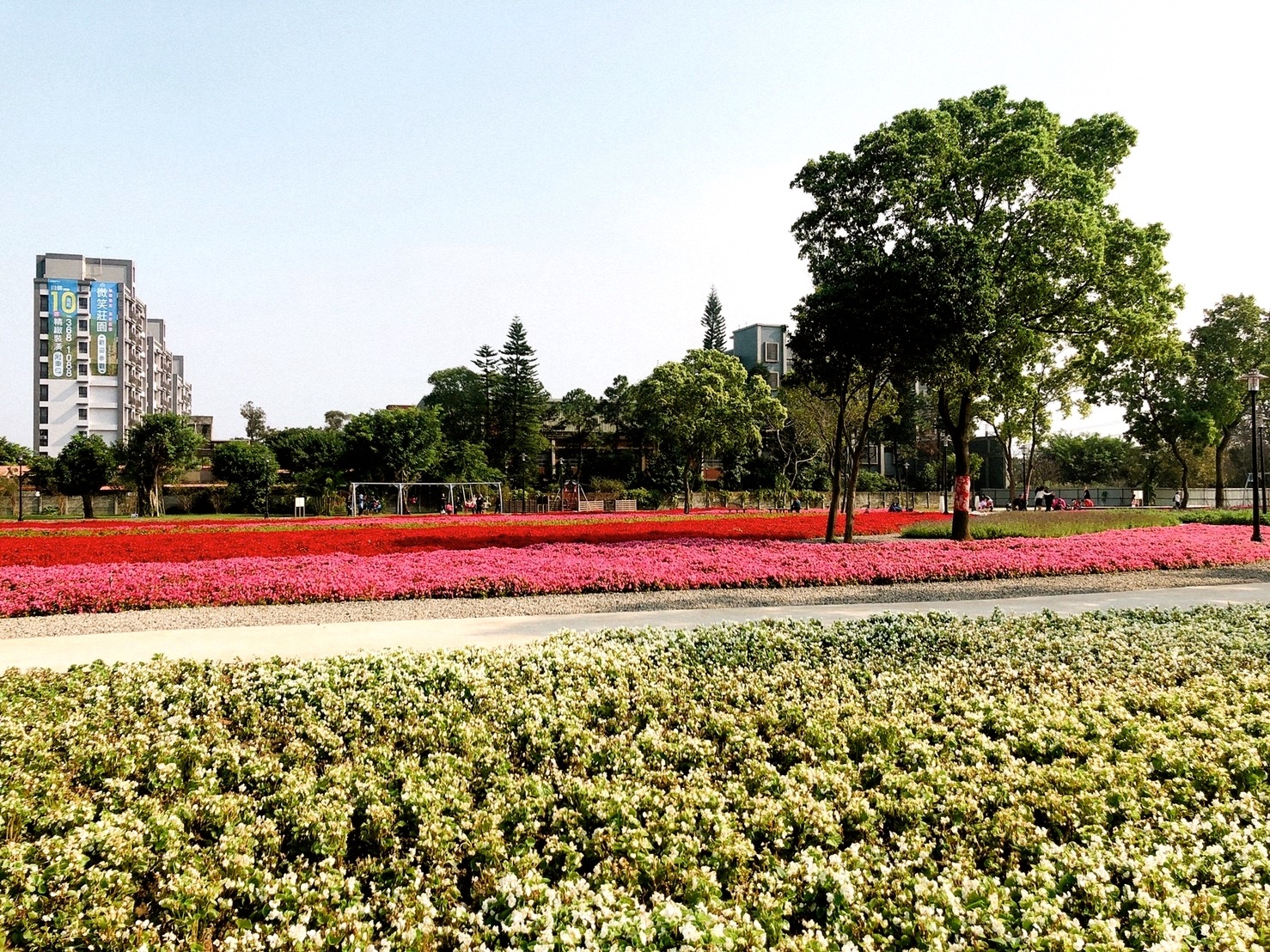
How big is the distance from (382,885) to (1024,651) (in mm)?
5347

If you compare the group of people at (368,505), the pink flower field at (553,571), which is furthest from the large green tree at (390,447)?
the pink flower field at (553,571)

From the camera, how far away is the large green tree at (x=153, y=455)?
47094 mm

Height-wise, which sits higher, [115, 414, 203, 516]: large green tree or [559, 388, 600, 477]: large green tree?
[559, 388, 600, 477]: large green tree

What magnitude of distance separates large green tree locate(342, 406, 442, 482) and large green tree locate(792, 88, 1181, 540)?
35232 mm

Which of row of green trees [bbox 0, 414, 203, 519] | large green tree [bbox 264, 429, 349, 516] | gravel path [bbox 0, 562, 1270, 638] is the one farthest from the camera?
large green tree [bbox 264, 429, 349, 516]

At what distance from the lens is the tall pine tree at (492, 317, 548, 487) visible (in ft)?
197

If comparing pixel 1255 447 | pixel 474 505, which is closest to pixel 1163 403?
pixel 1255 447

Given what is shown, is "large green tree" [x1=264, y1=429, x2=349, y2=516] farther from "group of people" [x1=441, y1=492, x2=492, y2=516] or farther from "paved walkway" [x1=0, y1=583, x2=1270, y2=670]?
"paved walkway" [x1=0, y1=583, x2=1270, y2=670]

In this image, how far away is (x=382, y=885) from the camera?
3.31 meters

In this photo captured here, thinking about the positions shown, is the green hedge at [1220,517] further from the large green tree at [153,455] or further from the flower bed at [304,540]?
the large green tree at [153,455]

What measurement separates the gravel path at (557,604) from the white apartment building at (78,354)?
86876 millimetres

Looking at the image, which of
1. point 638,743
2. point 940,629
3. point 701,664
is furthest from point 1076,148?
point 638,743

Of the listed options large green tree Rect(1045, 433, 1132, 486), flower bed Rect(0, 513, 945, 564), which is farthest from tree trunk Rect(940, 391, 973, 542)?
large green tree Rect(1045, 433, 1132, 486)

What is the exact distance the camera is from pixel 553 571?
12.8m
